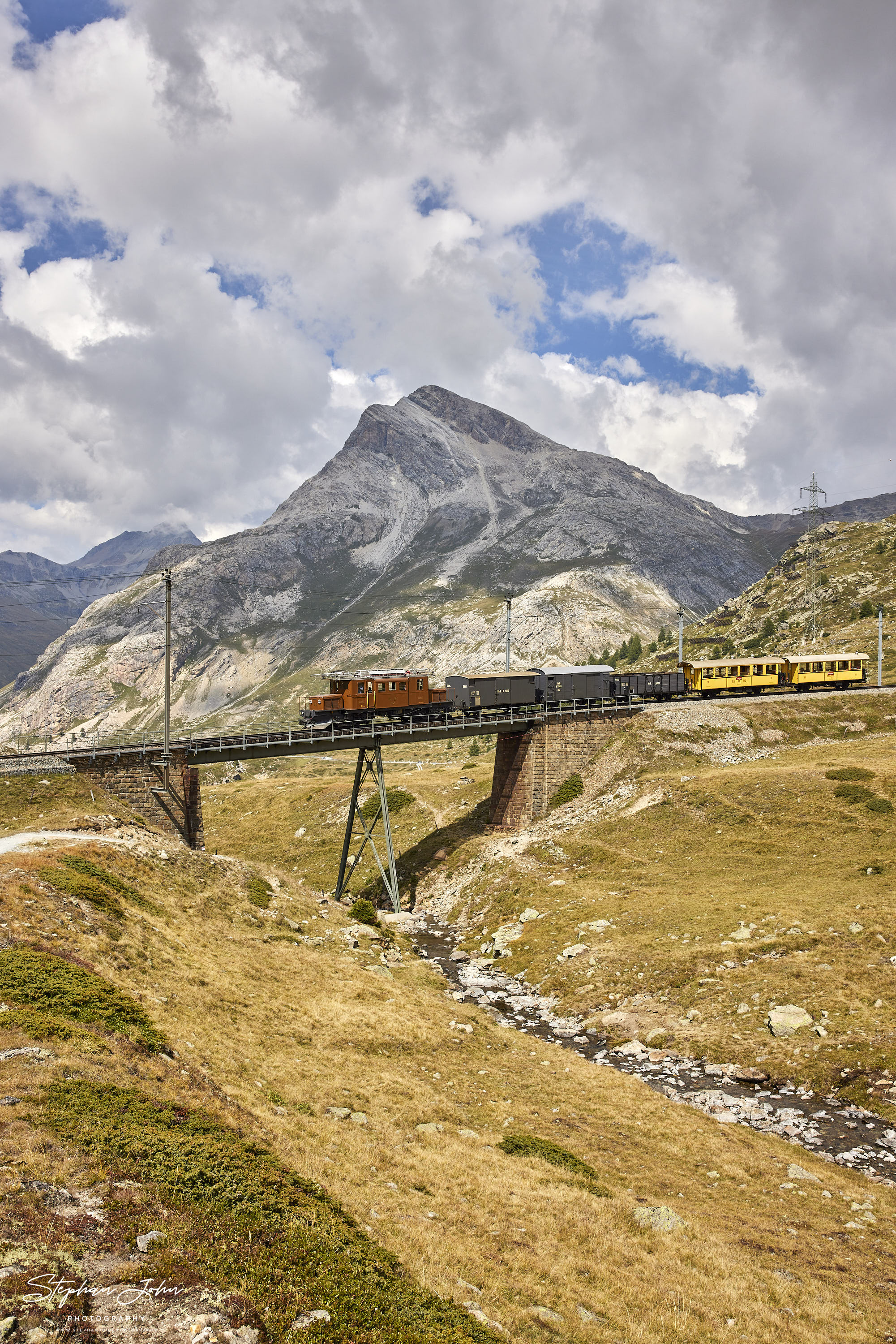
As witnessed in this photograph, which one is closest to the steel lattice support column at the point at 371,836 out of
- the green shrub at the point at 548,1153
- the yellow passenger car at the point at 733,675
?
the green shrub at the point at 548,1153

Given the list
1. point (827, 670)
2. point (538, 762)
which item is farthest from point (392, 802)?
point (827, 670)

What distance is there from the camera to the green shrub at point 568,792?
64.1 m

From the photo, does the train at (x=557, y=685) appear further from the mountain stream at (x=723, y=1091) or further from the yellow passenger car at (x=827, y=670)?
the mountain stream at (x=723, y=1091)

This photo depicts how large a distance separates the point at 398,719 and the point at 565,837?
57.7 ft

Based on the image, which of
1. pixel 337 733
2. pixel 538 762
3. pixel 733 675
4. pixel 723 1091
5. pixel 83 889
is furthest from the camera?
pixel 733 675

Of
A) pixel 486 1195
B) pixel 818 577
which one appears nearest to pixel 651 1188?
pixel 486 1195

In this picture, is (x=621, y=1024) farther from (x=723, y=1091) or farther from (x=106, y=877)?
(x=106, y=877)

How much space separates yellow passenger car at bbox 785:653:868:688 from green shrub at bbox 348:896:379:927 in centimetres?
5630

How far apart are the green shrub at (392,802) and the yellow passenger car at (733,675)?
115ft

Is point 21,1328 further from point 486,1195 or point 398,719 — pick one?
point 398,719

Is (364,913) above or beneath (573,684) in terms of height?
beneath

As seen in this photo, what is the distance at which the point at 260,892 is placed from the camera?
1608 inches

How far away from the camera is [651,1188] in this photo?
19.9m

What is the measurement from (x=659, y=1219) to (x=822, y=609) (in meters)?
147
